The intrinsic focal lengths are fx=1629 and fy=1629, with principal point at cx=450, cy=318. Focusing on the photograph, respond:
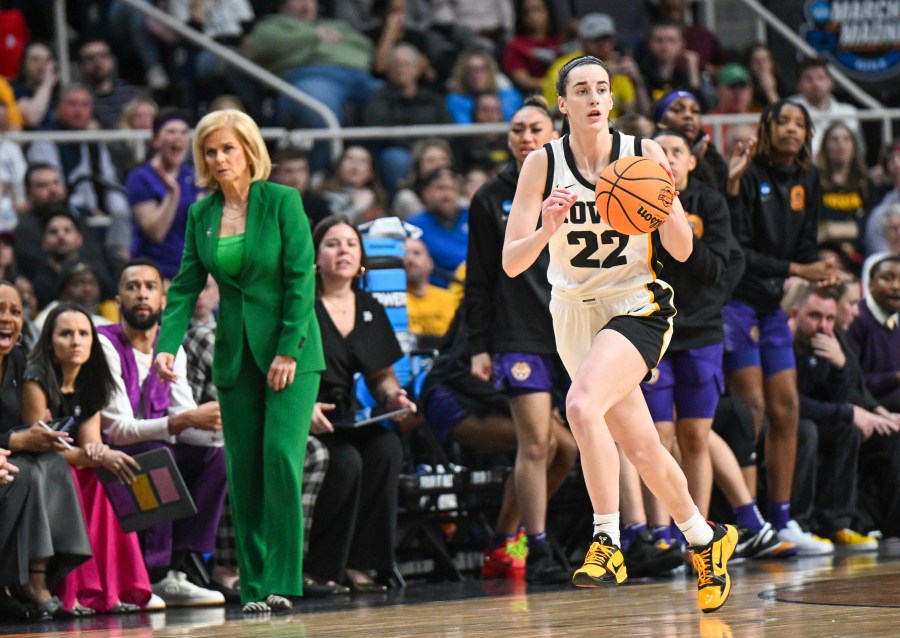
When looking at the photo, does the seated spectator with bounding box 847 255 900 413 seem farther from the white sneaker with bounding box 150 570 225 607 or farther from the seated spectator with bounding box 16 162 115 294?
the seated spectator with bounding box 16 162 115 294

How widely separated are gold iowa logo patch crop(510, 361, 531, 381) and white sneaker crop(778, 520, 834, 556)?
1896 millimetres

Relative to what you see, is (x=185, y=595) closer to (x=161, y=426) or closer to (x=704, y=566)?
(x=161, y=426)

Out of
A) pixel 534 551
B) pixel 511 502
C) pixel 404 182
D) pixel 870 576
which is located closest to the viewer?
pixel 870 576

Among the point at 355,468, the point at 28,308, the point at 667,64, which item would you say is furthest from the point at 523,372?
the point at 667,64

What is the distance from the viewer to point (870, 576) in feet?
22.4

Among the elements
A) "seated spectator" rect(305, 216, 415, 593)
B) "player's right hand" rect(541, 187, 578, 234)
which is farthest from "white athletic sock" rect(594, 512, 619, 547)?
"seated spectator" rect(305, 216, 415, 593)

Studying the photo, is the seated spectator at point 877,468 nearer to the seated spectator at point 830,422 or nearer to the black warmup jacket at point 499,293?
the seated spectator at point 830,422

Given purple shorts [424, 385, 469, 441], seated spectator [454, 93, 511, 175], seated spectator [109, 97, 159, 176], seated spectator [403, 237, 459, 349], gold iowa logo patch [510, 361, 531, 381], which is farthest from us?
seated spectator [454, 93, 511, 175]

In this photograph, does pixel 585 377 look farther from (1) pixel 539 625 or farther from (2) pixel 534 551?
(2) pixel 534 551

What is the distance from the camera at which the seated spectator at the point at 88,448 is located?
283 inches

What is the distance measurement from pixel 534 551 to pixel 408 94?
5.47 metres

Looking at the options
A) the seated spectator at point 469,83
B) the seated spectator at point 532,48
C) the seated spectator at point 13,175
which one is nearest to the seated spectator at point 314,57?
the seated spectator at point 469,83

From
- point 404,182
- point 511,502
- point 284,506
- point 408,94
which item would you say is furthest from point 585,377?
point 408,94

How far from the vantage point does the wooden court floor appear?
5277 mm
